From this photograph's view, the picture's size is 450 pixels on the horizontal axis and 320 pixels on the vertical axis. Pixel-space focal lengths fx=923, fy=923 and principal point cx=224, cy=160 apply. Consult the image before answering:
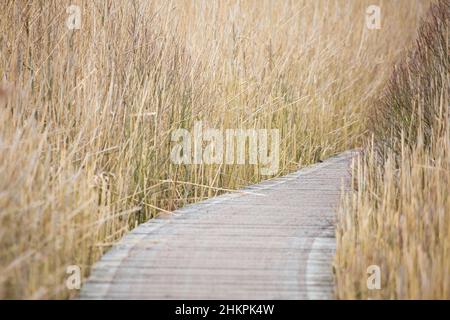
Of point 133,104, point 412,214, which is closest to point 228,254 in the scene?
point 412,214

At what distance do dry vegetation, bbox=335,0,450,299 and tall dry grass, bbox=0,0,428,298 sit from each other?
1200 millimetres

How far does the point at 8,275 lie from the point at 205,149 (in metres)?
3.12

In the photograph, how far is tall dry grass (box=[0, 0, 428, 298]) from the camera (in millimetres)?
4473

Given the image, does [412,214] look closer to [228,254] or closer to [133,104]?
[228,254]

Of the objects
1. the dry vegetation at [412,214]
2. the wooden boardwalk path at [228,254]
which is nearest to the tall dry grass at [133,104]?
the wooden boardwalk path at [228,254]

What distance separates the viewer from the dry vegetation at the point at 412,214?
421 centimetres

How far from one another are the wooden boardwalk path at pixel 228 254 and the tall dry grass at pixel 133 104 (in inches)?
7.8

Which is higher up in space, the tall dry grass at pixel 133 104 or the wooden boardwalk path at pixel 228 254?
the tall dry grass at pixel 133 104

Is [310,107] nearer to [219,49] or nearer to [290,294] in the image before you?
[219,49]

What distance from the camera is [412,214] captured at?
4684 millimetres

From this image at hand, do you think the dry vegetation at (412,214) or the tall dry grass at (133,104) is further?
the tall dry grass at (133,104)

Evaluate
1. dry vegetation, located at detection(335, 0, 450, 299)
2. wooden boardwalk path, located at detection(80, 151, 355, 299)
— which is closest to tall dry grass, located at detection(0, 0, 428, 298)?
wooden boardwalk path, located at detection(80, 151, 355, 299)

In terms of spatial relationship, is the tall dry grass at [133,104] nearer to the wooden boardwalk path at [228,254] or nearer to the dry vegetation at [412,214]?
the wooden boardwalk path at [228,254]
